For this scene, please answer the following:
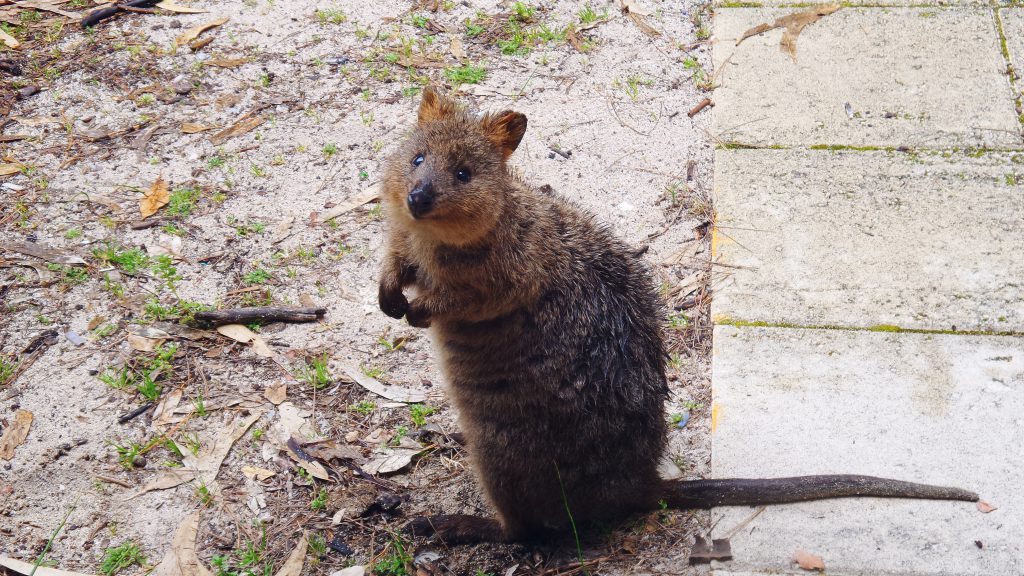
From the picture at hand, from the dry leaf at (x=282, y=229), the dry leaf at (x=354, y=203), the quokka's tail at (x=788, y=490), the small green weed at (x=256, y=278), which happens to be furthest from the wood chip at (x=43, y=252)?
the quokka's tail at (x=788, y=490)

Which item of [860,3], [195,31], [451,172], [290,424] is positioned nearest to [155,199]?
[195,31]

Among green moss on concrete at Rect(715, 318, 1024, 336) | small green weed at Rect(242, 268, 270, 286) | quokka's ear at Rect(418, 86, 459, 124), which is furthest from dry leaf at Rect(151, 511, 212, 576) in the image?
green moss on concrete at Rect(715, 318, 1024, 336)

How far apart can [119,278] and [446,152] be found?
2.46m

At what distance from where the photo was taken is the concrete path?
12.5 feet

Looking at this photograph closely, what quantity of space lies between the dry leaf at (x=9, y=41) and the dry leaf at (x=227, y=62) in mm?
1493

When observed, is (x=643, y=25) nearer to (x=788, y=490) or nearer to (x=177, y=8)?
(x=177, y=8)

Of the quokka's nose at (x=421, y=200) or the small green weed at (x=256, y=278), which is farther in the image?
the small green weed at (x=256, y=278)

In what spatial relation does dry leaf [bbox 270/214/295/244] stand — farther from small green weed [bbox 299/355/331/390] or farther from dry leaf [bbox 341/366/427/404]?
dry leaf [bbox 341/366/427/404]

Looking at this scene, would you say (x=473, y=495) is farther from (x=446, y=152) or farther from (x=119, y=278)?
(x=119, y=278)

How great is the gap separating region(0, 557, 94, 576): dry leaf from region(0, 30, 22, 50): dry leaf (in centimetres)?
449

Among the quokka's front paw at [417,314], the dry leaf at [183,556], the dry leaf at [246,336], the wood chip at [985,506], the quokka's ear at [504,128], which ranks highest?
the quokka's ear at [504,128]

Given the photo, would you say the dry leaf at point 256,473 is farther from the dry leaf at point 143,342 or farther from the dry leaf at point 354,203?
the dry leaf at point 354,203

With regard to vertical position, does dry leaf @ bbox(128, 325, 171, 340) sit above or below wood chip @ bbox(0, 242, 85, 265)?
below

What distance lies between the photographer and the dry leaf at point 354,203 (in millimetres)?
5473
